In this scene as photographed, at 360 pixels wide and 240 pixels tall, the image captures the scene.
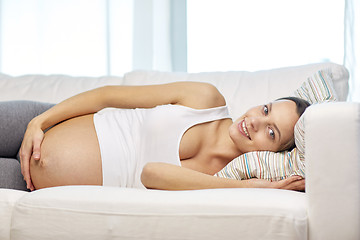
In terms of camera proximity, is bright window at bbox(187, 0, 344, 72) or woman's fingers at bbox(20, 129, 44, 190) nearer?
woman's fingers at bbox(20, 129, 44, 190)

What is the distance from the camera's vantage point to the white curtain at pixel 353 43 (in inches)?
101

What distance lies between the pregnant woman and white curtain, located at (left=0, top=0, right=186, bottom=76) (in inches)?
51.0

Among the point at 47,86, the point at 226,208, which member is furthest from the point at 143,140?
the point at 47,86

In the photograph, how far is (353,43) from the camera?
8.40ft

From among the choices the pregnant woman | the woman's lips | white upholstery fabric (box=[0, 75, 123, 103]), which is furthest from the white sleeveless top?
white upholstery fabric (box=[0, 75, 123, 103])

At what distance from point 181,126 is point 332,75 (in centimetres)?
66

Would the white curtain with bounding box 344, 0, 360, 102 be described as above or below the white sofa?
above

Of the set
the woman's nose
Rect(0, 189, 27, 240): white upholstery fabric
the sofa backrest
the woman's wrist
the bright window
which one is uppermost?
A: the bright window

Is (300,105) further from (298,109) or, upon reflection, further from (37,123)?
(37,123)

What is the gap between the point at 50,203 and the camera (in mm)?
1073

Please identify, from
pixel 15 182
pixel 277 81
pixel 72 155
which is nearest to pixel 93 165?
pixel 72 155

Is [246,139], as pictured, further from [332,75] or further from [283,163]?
[332,75]

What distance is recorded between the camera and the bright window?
265 cm

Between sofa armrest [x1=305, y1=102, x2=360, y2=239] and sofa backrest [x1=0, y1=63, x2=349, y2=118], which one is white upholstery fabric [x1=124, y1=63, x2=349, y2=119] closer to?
sofa backrest [x1=0, y1=63, x2=349, y2=118]
